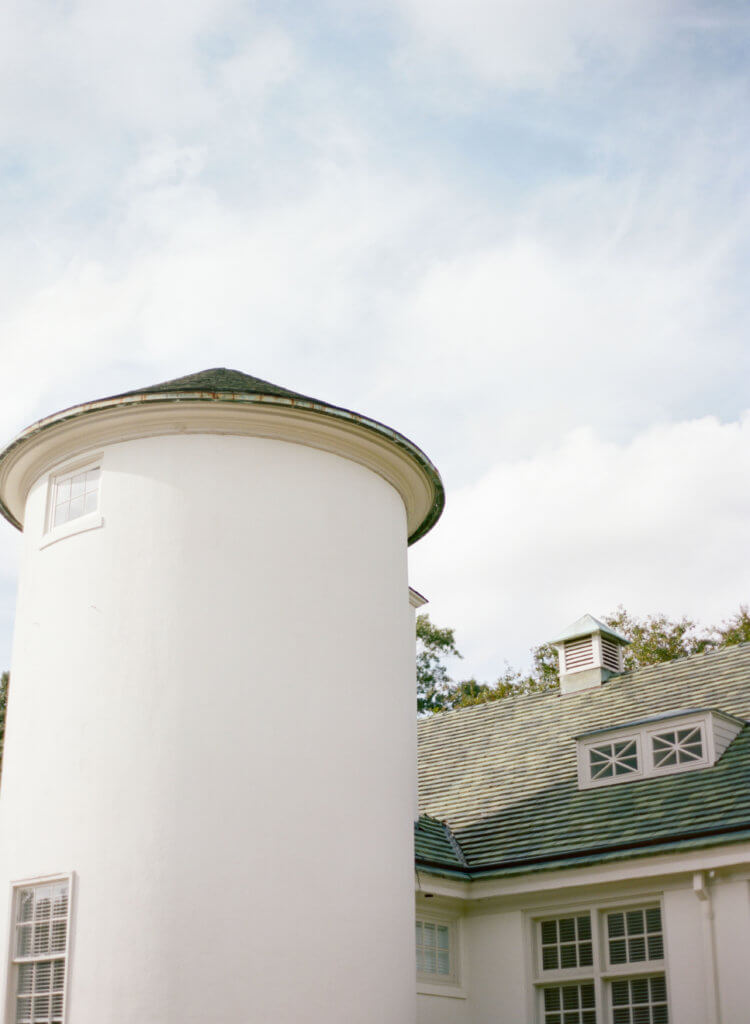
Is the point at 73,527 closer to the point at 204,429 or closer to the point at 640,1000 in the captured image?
the point at 204,429

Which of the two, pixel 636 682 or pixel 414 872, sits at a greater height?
pixel 636 682

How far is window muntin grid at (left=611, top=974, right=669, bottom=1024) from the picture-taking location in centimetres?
1313

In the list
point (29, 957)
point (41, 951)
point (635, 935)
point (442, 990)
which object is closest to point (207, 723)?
point (41, 951)

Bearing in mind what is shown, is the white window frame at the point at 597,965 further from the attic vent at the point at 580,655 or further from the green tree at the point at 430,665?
the green tree at the point at 430,665

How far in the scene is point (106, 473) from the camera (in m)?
12.6

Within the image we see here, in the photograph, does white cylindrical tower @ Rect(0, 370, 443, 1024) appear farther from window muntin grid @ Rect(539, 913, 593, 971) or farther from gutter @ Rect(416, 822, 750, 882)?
window muntin grid @ Rect(539, 913, 593, 971)

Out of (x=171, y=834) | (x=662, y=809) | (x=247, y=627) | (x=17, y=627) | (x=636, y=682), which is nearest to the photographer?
(x=171, y=834)

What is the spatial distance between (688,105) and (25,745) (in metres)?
9.04

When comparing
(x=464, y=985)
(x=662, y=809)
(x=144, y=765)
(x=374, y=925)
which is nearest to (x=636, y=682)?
(x=662, y=809)

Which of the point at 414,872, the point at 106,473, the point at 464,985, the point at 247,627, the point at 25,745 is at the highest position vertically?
the point at 106,473

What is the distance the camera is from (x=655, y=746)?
1557 cm

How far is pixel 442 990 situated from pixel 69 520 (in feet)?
23.1

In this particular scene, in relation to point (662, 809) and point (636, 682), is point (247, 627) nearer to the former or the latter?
point (662, 809)

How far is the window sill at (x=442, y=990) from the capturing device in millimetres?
14195
